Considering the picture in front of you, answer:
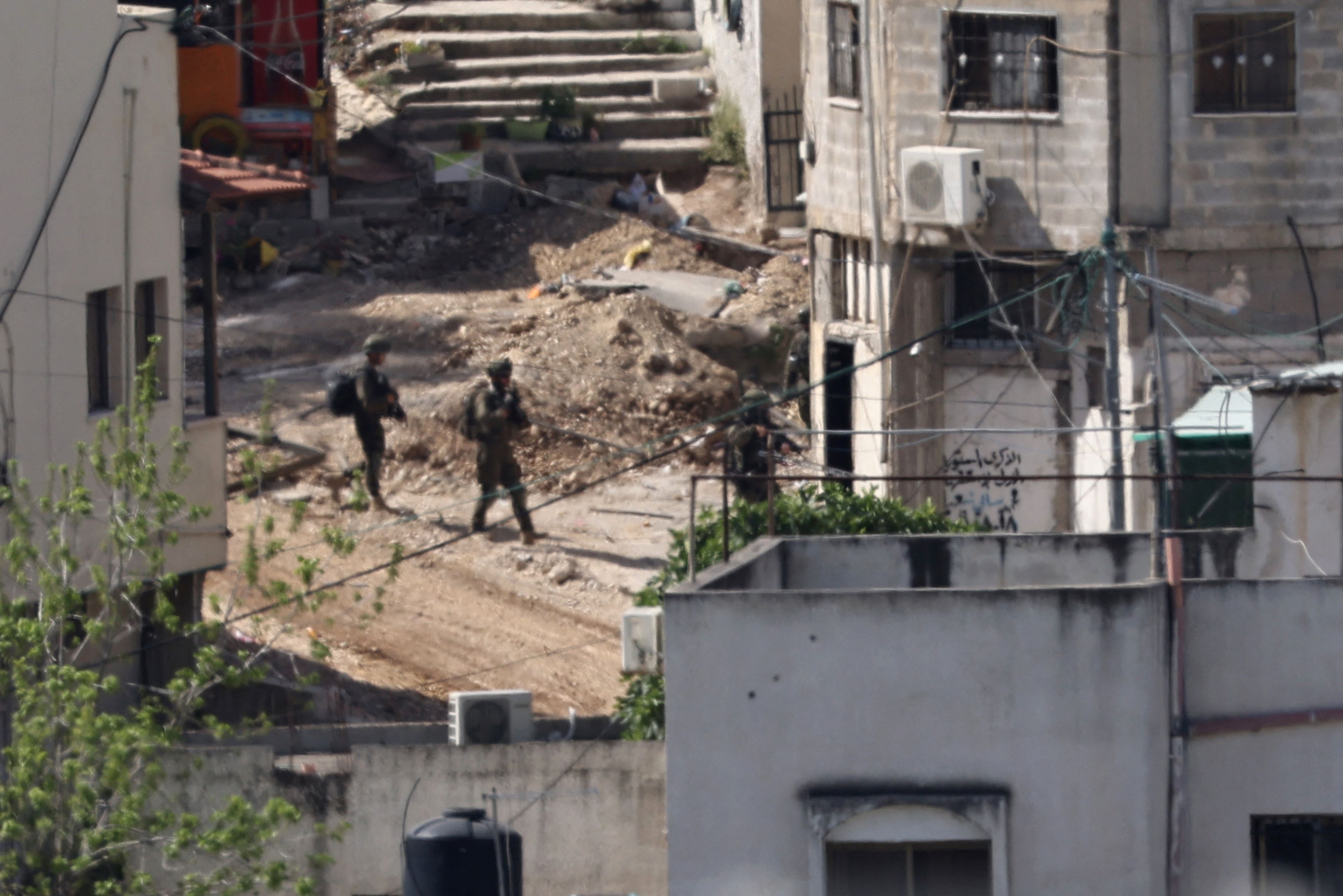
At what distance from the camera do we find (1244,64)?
1927 cm

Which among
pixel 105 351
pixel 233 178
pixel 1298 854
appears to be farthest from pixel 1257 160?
pixel 1298 854

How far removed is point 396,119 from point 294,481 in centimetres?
908

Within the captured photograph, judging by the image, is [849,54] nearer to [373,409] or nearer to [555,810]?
[373,409]

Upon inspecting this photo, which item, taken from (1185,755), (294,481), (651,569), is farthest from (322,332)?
(1185,755)

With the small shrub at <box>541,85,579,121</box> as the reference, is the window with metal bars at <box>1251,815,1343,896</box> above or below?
below

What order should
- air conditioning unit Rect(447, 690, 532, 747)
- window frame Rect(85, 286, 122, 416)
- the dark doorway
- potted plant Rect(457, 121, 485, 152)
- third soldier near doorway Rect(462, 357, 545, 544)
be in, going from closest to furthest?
air conditioning unit Rect(447, 690, 532, 747), window frame Rect(85, 286, 122, 416), third soldier near doorway Rect(462, 357, 545, 544), the dark doorway, potted plant Rect(457, 121, 485, 152)

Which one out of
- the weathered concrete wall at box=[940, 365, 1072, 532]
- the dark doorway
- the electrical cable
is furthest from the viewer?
the dark doorway

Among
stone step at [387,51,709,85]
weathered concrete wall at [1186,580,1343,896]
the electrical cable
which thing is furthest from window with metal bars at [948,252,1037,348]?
weathered concrete wall at [1186,580,1343,896]

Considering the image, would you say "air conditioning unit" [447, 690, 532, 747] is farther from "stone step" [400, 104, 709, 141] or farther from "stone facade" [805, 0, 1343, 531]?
"stone step" [400, 104, 709, 141]

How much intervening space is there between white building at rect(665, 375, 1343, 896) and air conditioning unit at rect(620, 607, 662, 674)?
7.05 ft

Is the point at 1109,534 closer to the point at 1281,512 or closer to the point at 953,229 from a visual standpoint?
the point at 1281,512

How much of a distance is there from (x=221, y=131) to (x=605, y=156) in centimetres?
457

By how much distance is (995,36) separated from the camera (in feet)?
64.8

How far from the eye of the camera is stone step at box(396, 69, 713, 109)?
28.5 meters
